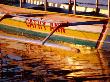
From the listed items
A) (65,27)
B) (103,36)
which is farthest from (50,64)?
(65,27)

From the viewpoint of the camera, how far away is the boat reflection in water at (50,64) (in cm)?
1463

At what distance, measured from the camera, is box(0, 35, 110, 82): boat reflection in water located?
48.0 feet

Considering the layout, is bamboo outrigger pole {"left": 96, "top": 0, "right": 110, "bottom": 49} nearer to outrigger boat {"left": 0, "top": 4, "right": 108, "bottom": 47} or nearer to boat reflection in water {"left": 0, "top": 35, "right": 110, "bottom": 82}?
outrigger boat {"left": 0, "top": 4, "right": 108, "bottom": 47}

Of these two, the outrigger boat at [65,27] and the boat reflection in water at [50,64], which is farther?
the outrigger boat at [65,27]

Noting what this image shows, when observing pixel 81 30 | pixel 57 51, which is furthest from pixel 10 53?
pixel 81 30

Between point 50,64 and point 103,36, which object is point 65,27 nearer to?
point 103,36

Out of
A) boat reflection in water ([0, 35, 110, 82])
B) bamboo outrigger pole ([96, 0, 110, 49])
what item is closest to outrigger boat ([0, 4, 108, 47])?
bamboo outrigger pole ([96, 0, 110, 49])

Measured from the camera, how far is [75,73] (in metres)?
15.5

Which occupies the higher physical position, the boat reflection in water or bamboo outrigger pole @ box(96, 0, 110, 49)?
bamboo outrigger pole @ box(96, 0, 110, 49)

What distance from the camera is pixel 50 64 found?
1692 centimetres

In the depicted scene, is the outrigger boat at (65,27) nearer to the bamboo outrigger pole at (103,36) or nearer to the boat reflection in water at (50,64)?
the bamboo outrigger pole at (103,36)

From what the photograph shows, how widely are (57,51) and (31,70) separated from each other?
15.4 feet

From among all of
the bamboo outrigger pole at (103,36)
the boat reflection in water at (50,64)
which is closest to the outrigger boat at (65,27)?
the bamboo outrigger pole at (103,36)

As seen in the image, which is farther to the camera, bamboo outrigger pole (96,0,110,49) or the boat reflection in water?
bamboo outrigger pole (96,0,110,49)
